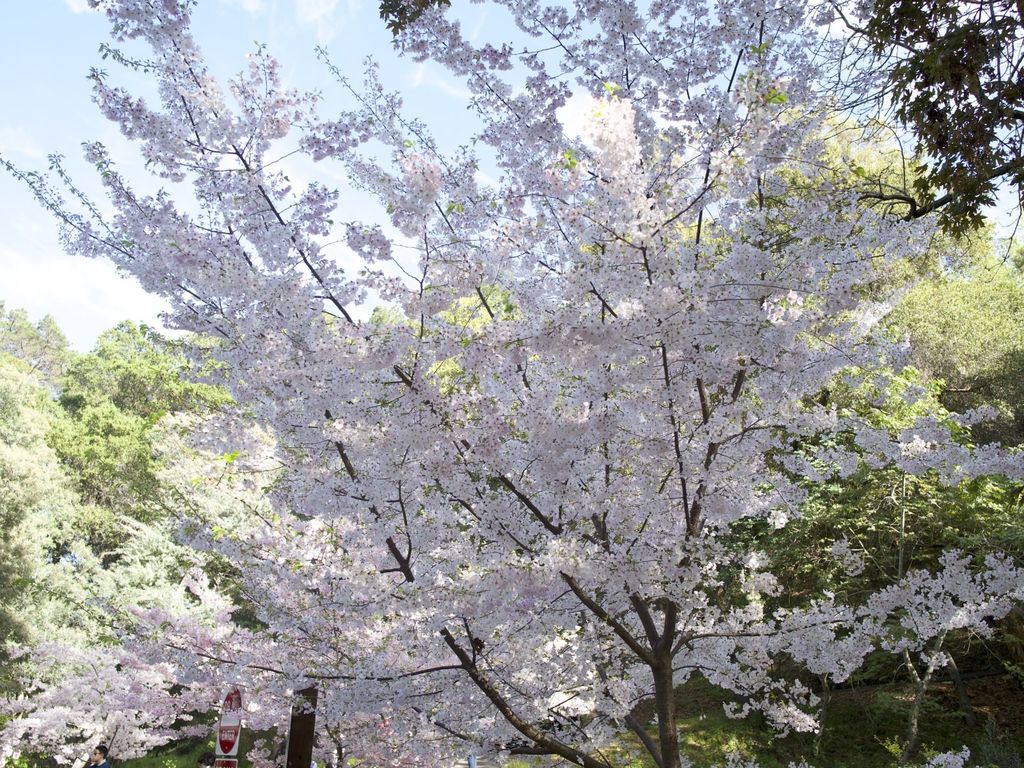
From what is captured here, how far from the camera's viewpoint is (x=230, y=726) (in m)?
5.76

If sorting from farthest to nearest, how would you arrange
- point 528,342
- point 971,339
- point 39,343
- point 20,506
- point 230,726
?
point 39,343 → point 20,506 → point 971,339 → point 230,726 → point 528,342

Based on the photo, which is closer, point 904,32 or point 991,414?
point 904,32

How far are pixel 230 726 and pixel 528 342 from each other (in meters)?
4.52

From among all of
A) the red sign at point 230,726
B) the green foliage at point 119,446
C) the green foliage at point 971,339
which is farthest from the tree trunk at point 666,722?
the green foliage at point 119,446

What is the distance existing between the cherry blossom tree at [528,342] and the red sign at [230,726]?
158 centimetres

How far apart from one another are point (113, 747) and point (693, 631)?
10877mm

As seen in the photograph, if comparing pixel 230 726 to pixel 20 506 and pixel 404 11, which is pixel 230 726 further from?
pixel 20 506

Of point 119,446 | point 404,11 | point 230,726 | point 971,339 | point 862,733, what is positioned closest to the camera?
point 404,11

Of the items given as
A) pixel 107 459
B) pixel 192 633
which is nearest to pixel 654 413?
pixel 192 633

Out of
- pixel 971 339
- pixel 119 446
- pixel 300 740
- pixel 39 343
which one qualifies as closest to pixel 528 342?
pixel 300 740

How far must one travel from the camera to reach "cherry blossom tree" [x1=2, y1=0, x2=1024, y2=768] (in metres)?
3.32

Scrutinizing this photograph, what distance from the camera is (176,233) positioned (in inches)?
136

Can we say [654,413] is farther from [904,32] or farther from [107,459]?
[107,459]

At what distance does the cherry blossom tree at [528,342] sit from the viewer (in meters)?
3.32
